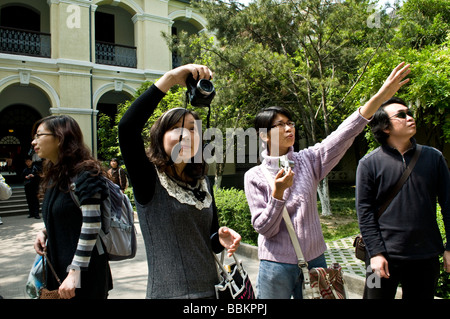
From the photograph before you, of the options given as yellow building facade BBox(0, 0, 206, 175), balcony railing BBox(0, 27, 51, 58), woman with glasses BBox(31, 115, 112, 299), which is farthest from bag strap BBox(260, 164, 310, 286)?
balcony railing BBox(0, 27, 51, 58)

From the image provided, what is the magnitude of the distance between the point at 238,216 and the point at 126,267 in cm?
221

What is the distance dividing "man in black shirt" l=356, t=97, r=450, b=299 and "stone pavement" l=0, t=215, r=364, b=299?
2.13 meters

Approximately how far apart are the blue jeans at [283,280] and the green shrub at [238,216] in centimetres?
434

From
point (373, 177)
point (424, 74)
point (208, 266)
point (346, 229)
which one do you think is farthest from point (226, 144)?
point (208, 266)

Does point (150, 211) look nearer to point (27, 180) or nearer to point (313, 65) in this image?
point (313, 65)

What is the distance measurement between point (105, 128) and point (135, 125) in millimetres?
13359

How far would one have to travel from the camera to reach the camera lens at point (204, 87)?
1562mm

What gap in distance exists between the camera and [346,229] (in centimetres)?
772

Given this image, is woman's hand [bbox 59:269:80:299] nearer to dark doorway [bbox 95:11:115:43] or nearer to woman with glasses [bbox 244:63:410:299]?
woman with glasses [bbox 244:63:410:299]

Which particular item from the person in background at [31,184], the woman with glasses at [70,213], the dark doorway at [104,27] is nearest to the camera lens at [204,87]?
the woman with glasses at [70,213]

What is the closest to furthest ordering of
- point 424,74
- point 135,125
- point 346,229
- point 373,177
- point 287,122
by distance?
point 135,125
point 287,122
point 373,177
point 424,74
point 346,229

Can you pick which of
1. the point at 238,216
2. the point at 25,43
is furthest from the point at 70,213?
the point at 25,43

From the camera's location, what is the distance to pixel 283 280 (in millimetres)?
1986

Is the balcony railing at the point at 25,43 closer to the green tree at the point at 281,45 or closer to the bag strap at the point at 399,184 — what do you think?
the green tree at the point at 281,45
